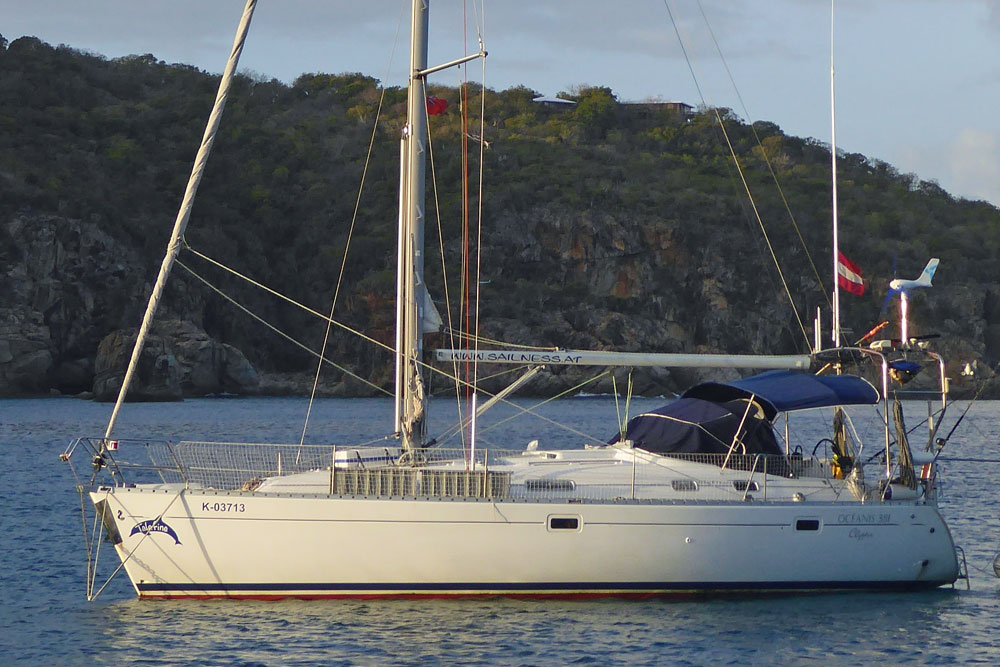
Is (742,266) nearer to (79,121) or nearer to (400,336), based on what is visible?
(79,121)

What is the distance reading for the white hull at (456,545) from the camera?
605 inches

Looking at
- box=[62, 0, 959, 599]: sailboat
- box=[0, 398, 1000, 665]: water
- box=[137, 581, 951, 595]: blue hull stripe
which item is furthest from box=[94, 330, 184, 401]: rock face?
box=[137, 581, 951, 595]: blue hull stripe

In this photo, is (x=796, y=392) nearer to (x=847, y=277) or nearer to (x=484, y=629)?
(x=847, y=277)

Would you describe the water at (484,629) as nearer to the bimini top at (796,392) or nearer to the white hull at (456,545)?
the white hull at (456,545)

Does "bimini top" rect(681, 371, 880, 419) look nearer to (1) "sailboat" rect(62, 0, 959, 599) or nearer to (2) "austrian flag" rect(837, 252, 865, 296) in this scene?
(1) "sailboat" rect(62, 0, 959, 599)

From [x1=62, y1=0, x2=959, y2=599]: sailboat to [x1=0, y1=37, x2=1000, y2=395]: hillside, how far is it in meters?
70.1

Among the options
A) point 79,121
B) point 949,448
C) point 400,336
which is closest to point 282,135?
point 79,121

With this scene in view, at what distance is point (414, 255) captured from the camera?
16516 millimetres

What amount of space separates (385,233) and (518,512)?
8970cm

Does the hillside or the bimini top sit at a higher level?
the hillside

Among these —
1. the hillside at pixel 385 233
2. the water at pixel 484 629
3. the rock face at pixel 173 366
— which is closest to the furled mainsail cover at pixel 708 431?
the water at pixel 484 629

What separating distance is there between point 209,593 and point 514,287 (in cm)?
8634

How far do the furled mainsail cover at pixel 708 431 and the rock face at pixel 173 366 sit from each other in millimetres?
61444

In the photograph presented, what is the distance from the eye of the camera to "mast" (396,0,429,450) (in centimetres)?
1644
